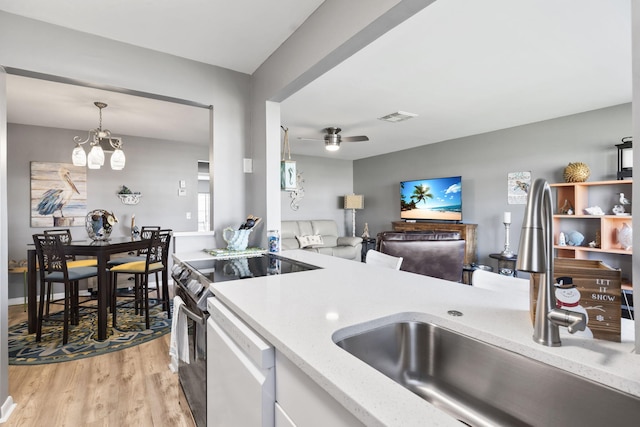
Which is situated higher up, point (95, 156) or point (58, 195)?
point (95, 156)

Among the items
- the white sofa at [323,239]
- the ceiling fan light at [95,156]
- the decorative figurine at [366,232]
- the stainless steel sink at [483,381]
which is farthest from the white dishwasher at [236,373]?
the decorative figurine at [366,232]

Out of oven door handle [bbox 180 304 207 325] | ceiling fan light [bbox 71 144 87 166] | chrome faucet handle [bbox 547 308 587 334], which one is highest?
ceiling fan light [bbox 71 144 87 166]

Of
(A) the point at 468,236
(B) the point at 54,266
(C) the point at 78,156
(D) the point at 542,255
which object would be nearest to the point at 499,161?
(A) the point at 468,236

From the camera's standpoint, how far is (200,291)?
141 cm

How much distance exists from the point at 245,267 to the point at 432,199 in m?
4.60

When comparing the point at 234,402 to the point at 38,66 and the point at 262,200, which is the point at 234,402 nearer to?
the point at 262,200

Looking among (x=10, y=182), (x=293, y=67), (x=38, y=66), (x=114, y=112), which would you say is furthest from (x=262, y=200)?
(x=10, y=182)

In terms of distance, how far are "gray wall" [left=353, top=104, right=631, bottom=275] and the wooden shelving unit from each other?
0.54ft

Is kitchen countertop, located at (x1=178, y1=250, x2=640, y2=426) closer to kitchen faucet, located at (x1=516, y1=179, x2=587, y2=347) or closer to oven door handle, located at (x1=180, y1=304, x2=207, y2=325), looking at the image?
kitchen faucet, located at (x1=516, y1=179, x2=587, y2=347)

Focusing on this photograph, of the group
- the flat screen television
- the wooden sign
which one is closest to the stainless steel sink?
the wooden sign

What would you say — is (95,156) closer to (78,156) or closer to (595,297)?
(78,156)

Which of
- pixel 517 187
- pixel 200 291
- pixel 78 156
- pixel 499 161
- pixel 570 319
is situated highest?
pixel 499 161

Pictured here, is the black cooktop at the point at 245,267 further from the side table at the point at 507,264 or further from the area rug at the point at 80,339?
the side table at the point at 507,264

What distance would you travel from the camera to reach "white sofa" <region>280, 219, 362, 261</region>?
5949mm
